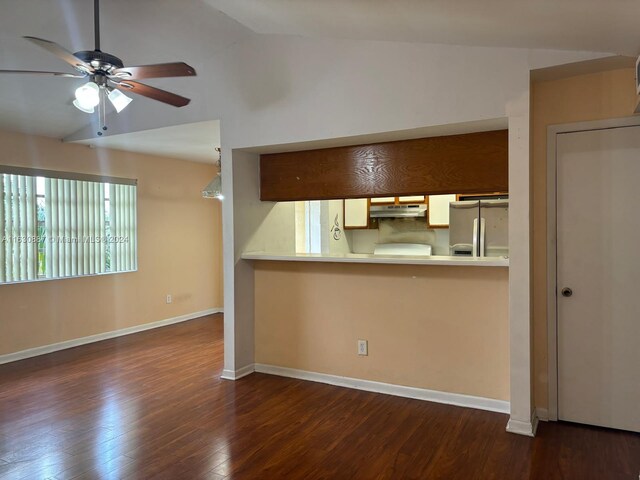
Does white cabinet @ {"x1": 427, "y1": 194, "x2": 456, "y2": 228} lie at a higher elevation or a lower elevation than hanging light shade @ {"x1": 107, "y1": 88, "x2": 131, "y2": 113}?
lower

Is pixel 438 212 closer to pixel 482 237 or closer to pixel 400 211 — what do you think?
pixel 400 211

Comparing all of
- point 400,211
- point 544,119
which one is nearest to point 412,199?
point 400,211

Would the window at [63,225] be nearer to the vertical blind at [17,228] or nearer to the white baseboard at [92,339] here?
the vertical blind at [17,228]

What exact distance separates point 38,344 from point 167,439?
9.37 ft

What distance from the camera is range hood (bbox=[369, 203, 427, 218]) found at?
5.67 m

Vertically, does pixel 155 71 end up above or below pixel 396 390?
above

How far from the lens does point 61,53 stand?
Answer: 239 cm

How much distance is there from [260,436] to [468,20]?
269 centimetres

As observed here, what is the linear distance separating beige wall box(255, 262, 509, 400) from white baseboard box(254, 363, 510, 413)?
0.04 meters

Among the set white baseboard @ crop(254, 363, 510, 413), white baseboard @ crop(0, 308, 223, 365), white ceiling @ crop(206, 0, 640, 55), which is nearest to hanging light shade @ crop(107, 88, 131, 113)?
white ceiling @ crop(206, 0, 640, 55)

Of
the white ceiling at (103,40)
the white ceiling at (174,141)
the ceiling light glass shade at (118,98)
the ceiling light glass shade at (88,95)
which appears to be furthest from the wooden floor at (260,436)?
the white ceiling at (103,40)

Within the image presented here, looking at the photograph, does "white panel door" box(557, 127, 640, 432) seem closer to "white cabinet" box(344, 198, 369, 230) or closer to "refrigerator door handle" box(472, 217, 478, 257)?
"refrigerator door handle" box(472, 217, 478, 257)

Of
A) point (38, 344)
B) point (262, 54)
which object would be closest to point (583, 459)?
point (262, 54)

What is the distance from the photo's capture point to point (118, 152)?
A: 564 centimetres
